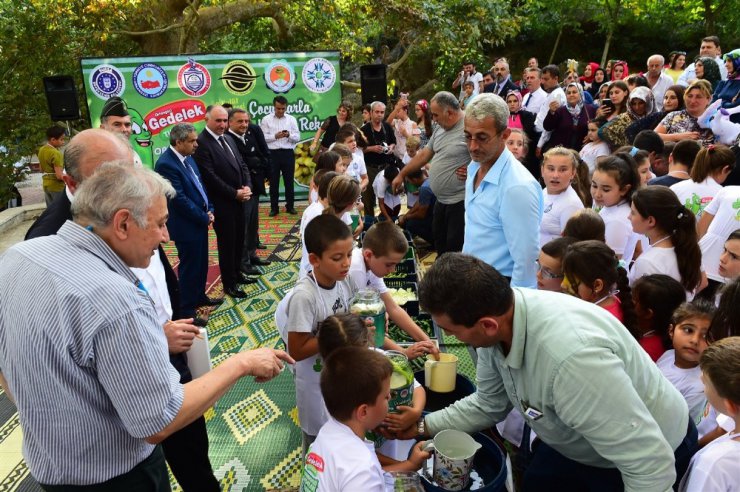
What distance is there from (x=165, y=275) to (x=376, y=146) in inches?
196

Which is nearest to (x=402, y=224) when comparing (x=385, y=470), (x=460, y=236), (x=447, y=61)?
(x=460, y=236)

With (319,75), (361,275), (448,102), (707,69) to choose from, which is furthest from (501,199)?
(319,75)

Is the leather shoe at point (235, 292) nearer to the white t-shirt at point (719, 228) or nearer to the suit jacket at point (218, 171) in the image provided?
the suit jacket at point (218, 171)

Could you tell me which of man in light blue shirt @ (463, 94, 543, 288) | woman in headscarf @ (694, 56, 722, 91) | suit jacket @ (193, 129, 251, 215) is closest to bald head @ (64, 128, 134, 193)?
man in light blue shirt @ (463, 94, 543, 288)

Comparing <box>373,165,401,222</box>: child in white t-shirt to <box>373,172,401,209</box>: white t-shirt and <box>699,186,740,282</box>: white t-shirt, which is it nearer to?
<box>373,172,401,209</box>: white t-shirt

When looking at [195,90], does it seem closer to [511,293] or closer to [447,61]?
[511,293]

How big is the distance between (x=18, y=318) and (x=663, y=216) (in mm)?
2802

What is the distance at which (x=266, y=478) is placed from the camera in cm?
268

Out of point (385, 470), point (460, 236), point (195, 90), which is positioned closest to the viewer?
point (385, 470)

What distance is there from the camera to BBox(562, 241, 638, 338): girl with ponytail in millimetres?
2264

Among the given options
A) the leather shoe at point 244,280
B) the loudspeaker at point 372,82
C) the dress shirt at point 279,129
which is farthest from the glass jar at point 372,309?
the loudspeaker at point 372,82

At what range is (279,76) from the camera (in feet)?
26.7

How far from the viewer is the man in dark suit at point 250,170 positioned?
541 centimetres

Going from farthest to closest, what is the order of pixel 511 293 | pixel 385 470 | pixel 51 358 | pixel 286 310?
1. pixel 286 310
2. pixel 385 470
3. pixel 511 293
4. pixel 51 358
